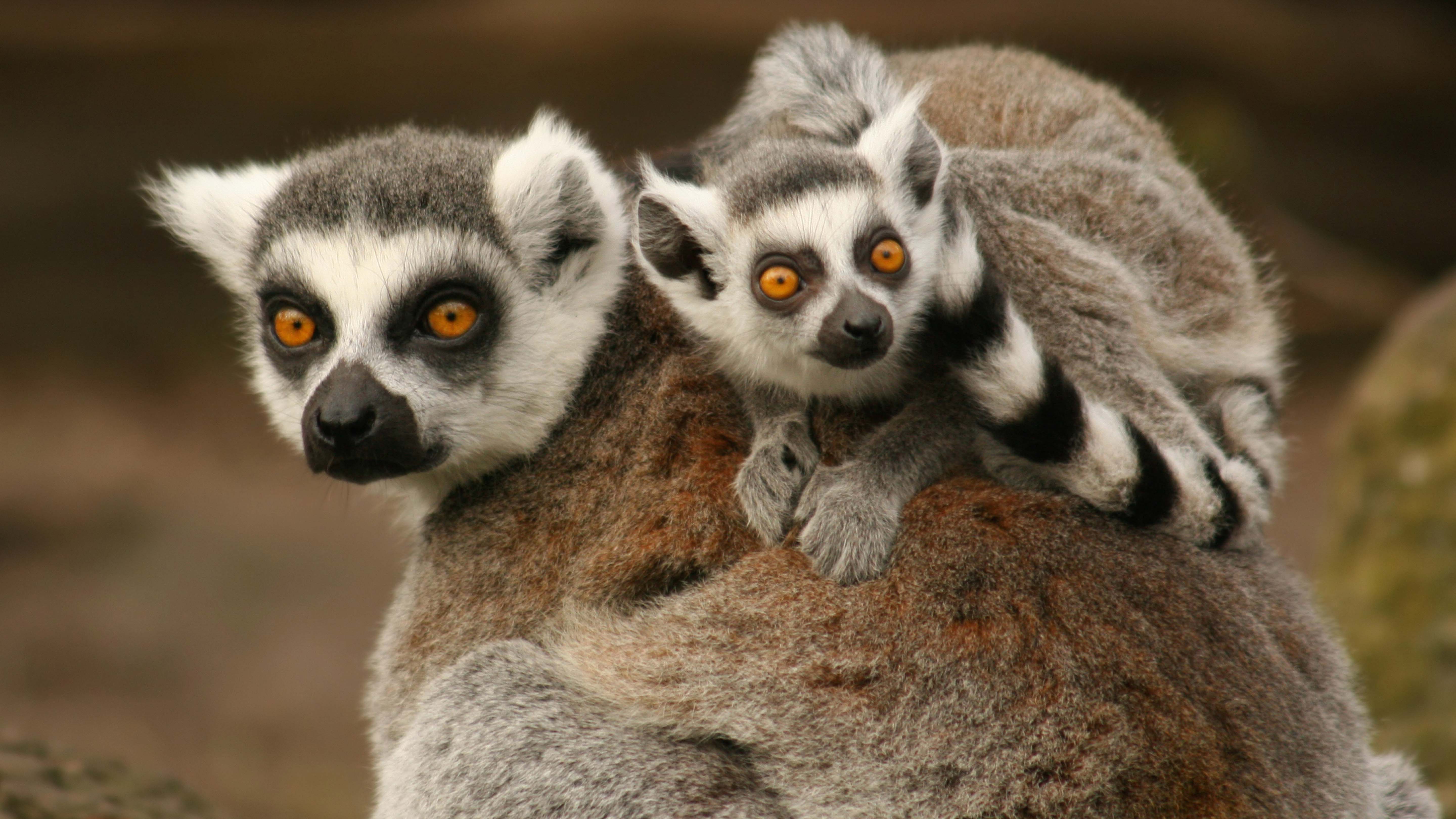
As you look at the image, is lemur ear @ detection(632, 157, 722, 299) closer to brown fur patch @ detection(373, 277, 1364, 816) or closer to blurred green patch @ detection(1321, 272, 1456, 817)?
brown fur patch @ detection(373, 277, 1364, 816)

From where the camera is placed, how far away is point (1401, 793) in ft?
13.7

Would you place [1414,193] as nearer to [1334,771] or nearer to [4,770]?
[1334,771]

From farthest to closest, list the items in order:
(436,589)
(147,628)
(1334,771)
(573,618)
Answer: (147,628)
(436,589)
(573,618)
(1334,771)

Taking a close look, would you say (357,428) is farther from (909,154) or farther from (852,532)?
(909,154)

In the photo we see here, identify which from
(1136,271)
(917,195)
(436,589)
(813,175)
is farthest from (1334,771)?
(436,589)

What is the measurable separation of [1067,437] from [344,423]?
6.84 ft

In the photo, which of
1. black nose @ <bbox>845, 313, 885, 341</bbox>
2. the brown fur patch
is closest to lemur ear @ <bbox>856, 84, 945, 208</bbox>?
Answer: black nose @ <bbox>845, 313, 885, 341</bbox>

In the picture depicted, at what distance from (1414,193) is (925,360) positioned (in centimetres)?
1050

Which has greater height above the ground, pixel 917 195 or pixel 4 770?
pixel 917 195

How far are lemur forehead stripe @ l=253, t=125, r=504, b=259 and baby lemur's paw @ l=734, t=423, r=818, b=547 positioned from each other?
43.6 inches

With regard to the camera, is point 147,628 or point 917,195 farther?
point 147,628

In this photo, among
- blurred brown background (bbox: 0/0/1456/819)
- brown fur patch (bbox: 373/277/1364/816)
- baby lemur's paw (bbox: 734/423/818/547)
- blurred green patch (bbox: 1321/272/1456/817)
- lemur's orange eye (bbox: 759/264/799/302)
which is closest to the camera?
brown fur patch (bbox: 373/277/1364/816)

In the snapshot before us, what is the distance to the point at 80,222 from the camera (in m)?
10.7

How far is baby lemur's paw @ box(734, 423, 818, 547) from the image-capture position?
353 centimetres
